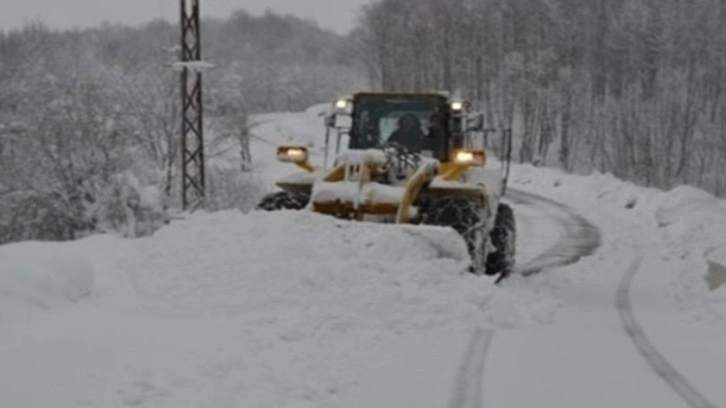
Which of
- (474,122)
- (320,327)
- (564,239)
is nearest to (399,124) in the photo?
(474,122)

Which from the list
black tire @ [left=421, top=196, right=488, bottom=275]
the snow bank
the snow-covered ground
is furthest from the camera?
black tire @ [left=421, top=196, right=488, bottom=275]

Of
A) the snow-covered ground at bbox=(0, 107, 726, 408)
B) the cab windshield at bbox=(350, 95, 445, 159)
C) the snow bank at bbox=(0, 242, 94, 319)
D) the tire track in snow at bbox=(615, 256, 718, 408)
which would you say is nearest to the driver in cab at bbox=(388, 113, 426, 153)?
the cab windshield at bbox=(350, 95, 445, 159)

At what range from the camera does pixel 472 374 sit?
7254mm

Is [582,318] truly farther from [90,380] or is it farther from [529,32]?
[529,32]

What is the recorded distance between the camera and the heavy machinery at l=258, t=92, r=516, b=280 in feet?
36.8

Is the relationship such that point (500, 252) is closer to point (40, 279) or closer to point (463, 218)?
point (463, 218)

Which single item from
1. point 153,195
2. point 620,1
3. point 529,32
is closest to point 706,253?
point 153,195

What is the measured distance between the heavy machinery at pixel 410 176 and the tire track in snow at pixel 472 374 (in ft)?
9.08

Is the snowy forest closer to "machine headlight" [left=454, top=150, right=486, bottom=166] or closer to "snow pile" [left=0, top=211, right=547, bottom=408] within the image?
"machine headlight" [left=454, top=150, right=486, bottom=166]

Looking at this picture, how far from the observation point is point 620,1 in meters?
82.9

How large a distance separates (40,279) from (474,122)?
6591mm

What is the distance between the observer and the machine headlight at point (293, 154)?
1241 centimetres

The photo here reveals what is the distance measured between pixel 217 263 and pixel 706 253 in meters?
9.52

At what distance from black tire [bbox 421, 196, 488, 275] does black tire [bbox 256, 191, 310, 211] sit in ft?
5.48
